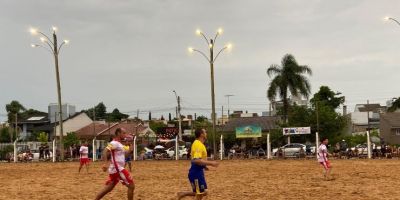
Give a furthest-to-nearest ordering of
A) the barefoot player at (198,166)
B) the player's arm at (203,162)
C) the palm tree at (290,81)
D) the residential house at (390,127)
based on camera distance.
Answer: the residential house at (390,127) < the palm tree at (290,81) < the barefoot player at (198,166) < the player's arm at (203,162)

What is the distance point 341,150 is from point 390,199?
30.4 m

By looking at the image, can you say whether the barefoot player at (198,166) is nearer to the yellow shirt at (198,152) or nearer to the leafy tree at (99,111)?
the yellow shirt at (198,152)

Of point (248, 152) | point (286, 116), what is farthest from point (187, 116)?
point (248, 152)

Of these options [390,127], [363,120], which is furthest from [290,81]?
[363,120]

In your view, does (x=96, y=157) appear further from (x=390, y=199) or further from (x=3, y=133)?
(x=3, y=133)

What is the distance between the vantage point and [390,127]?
256 feet

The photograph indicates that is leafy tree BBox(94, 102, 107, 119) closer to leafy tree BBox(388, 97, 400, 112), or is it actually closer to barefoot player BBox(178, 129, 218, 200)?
leafy tree BBox(388, 97, 400, 112)

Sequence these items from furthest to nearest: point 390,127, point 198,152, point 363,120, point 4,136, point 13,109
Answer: point 363,120 → point 13,109 → point 4,136 → point 390,127 → point 198,152

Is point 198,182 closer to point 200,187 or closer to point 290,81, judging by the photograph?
point 200,187

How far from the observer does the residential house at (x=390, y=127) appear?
7756 cm

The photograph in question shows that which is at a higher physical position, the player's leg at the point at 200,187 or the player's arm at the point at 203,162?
the player's arm at the point at 203,162

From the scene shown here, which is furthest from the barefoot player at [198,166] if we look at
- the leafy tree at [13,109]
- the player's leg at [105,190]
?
the leafy tree at [13,109]

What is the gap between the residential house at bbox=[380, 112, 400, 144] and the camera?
3054 inches

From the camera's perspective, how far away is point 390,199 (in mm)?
13430
